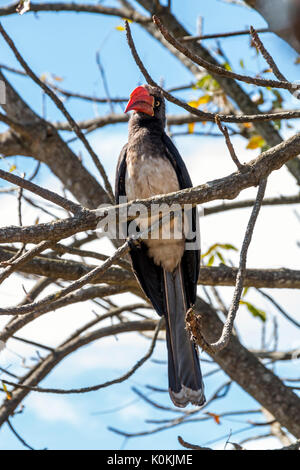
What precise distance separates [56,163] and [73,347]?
1.30 metres

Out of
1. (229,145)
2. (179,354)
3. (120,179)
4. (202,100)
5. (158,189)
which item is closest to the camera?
(229,145)

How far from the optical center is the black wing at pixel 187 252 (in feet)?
10.5

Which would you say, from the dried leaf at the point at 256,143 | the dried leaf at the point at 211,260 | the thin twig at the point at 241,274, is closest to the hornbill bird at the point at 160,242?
the dried leaf at the point at 211,260

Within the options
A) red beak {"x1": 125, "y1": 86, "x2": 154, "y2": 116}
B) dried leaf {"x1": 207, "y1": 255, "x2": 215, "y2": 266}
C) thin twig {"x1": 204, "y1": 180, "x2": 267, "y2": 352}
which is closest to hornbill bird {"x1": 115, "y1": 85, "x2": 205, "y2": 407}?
red beak {"x1": 125, "y1": 86, "x2": 154, "y2": 116}

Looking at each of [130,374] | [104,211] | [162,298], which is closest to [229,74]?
[104,211]

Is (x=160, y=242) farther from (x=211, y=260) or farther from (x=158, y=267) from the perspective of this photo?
(x=211, y=260)

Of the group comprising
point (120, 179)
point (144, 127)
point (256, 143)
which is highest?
point (256, 143)

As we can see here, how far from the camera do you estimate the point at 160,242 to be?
11.2 ft

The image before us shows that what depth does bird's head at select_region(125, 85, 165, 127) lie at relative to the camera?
11.6 ft

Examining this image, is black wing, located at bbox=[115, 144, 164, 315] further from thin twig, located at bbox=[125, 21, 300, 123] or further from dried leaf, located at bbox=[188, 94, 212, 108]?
thin twig, located at bbox=[125, 21, 300, 123]

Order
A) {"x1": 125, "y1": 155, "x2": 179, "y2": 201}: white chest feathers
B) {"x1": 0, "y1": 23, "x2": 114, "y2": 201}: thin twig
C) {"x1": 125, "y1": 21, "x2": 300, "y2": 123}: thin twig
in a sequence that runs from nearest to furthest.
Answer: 1. {"x1": 125, "y1": 21, "x2": 300, "y2": 123}: thin twig
2. {"x1": 0, "y1": 23, "x2": 114, "y2": 201}: thin twig
3. {"x1": 125, "y1": 155, "x2": 179, "y2": 201}: white chest feathers

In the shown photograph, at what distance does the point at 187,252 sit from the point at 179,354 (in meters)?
0.62

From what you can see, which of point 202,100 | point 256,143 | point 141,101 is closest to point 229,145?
point 141,101
